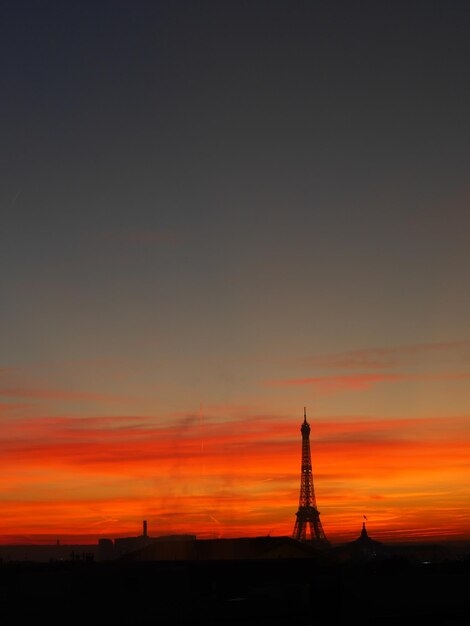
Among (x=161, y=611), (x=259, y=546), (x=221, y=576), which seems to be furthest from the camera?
(x=259, y=546)

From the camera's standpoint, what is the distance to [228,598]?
3931 cm

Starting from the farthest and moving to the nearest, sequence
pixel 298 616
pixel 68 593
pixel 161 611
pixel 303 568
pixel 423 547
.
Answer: pixel 423 547
pixel 303 568
pixel 68 593
pixel 161 611
pixel 298 616

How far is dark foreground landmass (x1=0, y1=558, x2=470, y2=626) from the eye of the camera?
105 feet

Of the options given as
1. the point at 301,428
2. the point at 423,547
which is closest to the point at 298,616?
the point at 301,428

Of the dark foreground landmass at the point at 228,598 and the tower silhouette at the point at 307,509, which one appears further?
the tower silhouette at the point at 307,509

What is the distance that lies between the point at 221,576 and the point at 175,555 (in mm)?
28020

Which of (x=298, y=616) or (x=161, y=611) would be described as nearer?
(x=298, y=616)

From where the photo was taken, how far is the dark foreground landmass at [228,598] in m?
31.9

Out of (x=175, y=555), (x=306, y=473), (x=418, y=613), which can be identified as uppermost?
(x=306, y=473)

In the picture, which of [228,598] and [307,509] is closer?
[228,598]

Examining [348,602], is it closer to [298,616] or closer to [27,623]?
[298,616]

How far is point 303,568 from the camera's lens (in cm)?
5969

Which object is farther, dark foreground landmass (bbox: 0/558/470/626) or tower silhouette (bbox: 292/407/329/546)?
tower silhouette (bbox: 292/407/329/546)

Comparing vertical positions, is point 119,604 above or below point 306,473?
below
